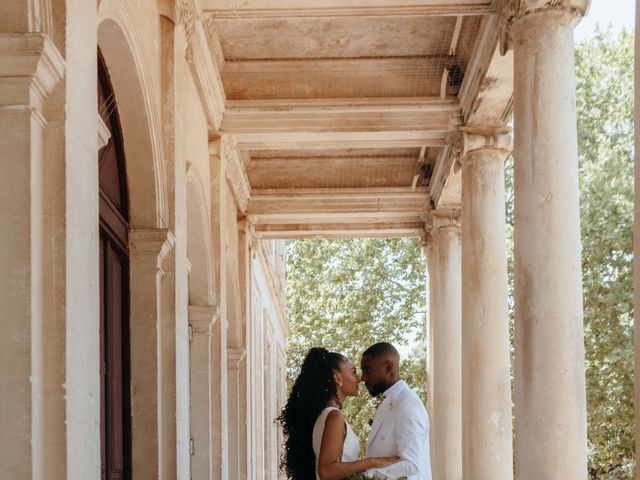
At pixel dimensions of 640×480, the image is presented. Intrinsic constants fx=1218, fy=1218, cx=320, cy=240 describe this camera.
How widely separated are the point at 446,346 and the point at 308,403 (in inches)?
538

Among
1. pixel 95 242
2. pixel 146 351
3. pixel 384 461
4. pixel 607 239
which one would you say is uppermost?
pixel 607 239

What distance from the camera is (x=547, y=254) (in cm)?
1099

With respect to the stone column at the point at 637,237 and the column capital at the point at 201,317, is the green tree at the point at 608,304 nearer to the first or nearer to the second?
the column capital at the point at 201,317

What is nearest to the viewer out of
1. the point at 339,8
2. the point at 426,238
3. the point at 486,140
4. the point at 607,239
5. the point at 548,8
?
the point at 548,8

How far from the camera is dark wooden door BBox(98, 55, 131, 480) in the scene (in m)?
9.50

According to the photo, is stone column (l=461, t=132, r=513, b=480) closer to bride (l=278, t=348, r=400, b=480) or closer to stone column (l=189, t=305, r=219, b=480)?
stone column (l=189, t=305, r=219, b=480)

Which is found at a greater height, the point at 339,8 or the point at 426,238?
the point at 339,8

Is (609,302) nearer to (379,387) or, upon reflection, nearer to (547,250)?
(547,250)

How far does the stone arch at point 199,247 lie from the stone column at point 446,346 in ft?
23.6

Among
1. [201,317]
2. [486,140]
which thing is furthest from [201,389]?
[486,140]

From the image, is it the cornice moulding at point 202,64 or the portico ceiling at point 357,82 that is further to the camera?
the portico ceiling at point 357,82

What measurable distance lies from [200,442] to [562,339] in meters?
5.48

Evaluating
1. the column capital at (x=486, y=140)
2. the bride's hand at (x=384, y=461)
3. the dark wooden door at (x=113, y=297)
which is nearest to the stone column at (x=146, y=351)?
the dark wooden door at (x=113, y=297)

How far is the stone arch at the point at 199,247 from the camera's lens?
14.0 meters
